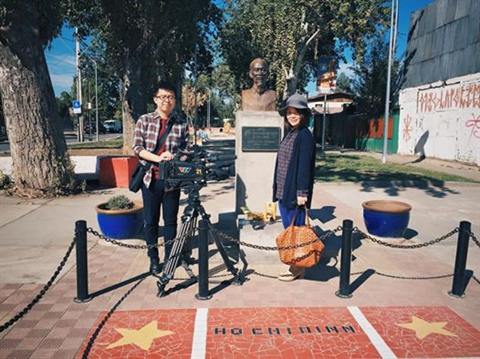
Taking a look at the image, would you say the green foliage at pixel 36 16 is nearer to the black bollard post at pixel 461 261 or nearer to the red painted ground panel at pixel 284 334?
the red painted ground panel at pixel 284 334

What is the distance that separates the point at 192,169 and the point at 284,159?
1.15m

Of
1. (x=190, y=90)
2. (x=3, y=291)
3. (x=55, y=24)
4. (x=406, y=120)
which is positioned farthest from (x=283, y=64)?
(x=190, y=90)

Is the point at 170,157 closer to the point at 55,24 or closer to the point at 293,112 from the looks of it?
the point at 293,112

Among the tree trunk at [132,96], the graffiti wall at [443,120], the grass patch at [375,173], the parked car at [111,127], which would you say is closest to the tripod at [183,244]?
the grass patch at [375,173]

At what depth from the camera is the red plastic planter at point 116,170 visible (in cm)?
1103

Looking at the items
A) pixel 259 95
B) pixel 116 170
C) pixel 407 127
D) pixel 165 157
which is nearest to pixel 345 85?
pixel 407 127

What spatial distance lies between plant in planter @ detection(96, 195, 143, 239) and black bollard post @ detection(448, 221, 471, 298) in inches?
165

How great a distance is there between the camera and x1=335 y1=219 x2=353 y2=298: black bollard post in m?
4.28

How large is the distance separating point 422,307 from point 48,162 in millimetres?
8275

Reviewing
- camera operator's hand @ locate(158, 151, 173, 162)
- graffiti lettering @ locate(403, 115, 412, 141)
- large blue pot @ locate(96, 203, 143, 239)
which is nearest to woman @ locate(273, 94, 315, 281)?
camera operator's hand @ locate(158, 151, 173, 162)

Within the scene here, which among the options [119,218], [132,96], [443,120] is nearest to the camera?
[119,218]

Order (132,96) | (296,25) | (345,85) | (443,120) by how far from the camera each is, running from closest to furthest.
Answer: (132,96) < (443,120) < (296,25) < (345,85)

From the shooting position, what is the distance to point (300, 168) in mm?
4488

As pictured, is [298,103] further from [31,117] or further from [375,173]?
[375,173]
